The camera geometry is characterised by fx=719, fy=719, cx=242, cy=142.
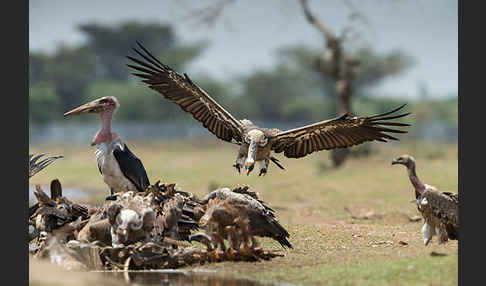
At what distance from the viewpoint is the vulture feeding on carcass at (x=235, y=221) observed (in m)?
7.95

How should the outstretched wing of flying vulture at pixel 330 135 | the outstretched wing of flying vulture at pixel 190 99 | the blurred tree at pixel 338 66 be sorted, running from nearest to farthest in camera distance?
the outstretched wing of flying vulture at pixel 330 135, the outstretched wing of flying vulture at pixel 190 99, the blurred tree at pixel 338 66

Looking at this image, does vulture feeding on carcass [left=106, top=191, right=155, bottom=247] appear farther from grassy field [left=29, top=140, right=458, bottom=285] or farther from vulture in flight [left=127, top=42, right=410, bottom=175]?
vulture in flight [left=127, top=42, right=410, bottom=175]

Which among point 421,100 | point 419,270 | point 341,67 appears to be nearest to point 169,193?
point 419,270

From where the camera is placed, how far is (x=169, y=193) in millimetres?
8594

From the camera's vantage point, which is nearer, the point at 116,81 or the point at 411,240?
the point at 411,240

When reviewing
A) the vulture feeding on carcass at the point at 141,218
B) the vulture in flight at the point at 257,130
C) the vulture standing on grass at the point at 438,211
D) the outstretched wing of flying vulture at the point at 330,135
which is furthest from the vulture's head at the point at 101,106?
the vulture standing on grass at the point at 438,211

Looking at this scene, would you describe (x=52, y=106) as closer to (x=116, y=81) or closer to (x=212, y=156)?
(x=116, y=81)

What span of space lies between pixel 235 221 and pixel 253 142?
5.85ft

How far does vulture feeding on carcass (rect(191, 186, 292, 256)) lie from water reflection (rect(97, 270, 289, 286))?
0.56 meters

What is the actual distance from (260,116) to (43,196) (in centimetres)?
5580

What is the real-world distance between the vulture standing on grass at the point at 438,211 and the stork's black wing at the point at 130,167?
335 cm

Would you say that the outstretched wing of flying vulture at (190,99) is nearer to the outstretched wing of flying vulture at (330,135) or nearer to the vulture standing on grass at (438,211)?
the outstretched wing of flying vulture at (330,135)

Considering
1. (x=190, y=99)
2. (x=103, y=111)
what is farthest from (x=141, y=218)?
(x=190, y=99)

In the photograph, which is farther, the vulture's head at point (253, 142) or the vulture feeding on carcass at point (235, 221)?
the vulture's head at point (253, 142)
